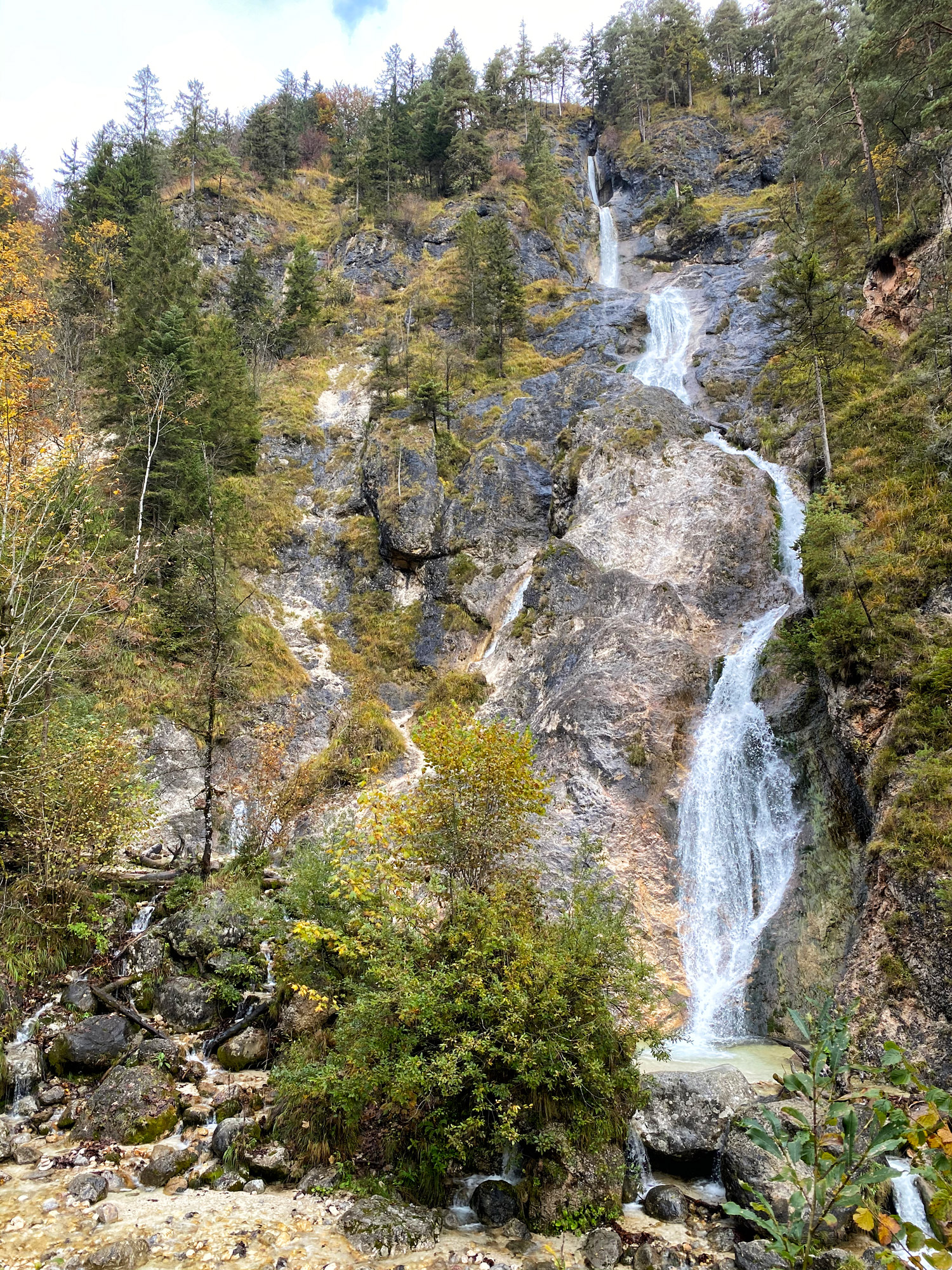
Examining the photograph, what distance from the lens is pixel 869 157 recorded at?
27.5 metres

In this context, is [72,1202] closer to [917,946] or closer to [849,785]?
[917,946]

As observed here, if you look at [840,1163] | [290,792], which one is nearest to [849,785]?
[290,792]

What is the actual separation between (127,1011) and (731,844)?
1389 centimetres

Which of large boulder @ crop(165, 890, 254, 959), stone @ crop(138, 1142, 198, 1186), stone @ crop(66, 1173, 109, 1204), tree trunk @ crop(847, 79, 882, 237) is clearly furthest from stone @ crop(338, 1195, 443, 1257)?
tree trunk @ crop(847, 79, 882, 237)

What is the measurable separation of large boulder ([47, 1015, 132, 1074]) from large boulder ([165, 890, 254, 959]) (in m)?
1.76

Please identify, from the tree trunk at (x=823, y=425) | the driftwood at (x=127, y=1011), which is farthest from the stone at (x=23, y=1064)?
the tree trunk at (x=823, y=425)

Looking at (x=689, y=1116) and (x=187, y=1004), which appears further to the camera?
(x=187, y=1004)

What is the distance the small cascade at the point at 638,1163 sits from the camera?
903 centimetres

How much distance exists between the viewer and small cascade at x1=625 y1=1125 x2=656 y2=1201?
356 inches

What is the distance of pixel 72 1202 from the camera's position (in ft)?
25.6

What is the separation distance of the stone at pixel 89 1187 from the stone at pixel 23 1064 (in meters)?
2.23

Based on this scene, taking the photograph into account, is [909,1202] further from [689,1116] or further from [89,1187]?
[89,1187]

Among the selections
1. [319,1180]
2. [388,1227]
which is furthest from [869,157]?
[319,1180]

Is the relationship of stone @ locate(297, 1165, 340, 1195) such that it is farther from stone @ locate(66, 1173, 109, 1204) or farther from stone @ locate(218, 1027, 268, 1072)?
stone @ locate(218, 1027, 268, 1072)
